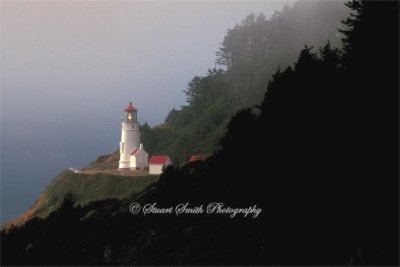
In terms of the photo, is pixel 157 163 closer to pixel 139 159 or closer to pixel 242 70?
pixel 139 159

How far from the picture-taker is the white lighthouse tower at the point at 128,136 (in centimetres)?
6075

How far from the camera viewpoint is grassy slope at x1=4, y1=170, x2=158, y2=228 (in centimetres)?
5134

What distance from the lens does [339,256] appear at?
663 inches

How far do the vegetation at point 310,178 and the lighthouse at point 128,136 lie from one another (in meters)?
36.8

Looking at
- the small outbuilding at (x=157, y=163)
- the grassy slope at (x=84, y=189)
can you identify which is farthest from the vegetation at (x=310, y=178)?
the small outbuilding at (x=157, y=163)

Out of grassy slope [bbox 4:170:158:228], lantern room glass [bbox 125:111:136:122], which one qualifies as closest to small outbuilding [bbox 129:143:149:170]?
lantern room glass [bbox 125:111:136:122]

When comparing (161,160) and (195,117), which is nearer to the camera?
(161,160)

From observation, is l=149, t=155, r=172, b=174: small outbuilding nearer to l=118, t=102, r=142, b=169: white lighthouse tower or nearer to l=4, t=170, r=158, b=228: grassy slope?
l=4, t=170, r=158, b=228: grassy slope

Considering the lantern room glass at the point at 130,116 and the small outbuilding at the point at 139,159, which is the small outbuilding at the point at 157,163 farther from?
the lantern room glass at the point at 130,116

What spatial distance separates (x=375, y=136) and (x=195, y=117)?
157 feet

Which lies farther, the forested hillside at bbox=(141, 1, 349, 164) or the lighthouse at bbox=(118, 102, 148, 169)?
the lighthouse at bbox=(118, 102, 148, 169)

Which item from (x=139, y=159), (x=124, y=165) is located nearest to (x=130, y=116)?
(x=139, y=159)

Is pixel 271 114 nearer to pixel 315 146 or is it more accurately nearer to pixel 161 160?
pixel 315 146

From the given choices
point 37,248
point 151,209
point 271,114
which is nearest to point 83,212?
point 37,248
